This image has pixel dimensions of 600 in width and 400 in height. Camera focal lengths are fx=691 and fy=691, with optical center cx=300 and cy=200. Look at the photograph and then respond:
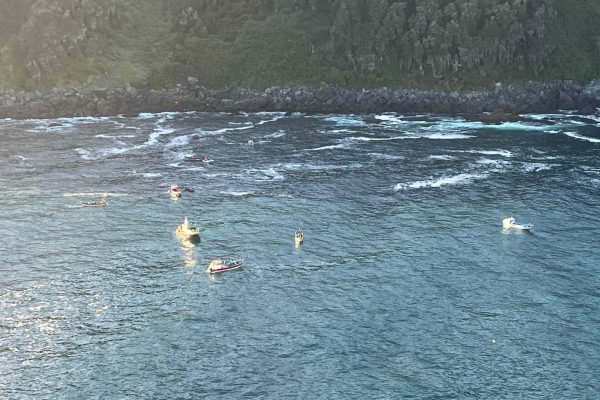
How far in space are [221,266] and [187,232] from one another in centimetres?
1311

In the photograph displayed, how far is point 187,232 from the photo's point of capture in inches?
4232

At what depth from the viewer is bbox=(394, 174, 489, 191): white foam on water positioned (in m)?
134

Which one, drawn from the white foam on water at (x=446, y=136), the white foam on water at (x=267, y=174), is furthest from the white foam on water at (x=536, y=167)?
the white foam on water at (x=267, y=174)

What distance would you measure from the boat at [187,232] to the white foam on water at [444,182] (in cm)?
4349

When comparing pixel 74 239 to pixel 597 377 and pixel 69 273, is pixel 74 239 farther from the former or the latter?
pixel 597 377

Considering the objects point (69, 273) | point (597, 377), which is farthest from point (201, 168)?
point (597, 377)

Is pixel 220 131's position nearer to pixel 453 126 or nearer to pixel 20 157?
pixel 20 157

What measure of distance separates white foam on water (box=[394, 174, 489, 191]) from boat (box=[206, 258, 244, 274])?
45.7 metres

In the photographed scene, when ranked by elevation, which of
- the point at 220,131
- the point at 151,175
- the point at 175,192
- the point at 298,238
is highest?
the point at 175,192

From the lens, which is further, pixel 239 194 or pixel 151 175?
pixel 151 175

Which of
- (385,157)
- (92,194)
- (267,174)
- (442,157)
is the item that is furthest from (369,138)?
(92,194)

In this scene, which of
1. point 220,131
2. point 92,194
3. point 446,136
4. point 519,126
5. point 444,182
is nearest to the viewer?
point 92,194

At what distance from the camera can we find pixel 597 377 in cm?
7150

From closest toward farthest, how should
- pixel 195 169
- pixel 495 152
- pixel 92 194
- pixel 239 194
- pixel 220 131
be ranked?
pixel 92 194, pixel 239 194, pixel 195 169, pixel 495 152, pixel 220 131
